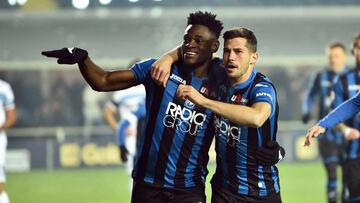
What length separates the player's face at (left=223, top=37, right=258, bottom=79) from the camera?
5203mm

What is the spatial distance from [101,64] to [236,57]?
7929 mm

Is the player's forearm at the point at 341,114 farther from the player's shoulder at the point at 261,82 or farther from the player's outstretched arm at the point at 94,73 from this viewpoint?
the player's outstretched arm at the point at 94,73

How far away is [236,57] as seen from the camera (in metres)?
5.20

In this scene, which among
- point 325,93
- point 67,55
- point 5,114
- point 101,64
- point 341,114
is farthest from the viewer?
point 101,64

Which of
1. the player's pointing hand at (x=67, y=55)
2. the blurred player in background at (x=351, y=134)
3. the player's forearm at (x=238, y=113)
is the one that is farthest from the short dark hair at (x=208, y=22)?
the blurred player in background at (x=351, y=134)

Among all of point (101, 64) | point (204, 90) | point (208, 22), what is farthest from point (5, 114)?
point (208, 22)

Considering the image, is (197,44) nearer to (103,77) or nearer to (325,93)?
(103,77)

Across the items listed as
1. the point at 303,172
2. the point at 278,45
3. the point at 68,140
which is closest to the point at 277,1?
the point at 278,45

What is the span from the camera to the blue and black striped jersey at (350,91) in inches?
336

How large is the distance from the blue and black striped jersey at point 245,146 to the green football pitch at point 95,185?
17.7 feet

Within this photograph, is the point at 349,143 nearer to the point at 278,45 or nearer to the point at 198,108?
the point at 198,108

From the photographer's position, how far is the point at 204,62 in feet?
17.8

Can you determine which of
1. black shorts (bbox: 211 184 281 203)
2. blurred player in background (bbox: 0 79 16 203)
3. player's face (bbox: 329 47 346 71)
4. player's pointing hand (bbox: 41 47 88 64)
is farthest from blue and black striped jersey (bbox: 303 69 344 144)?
player's pointing hand (bbox: 41 47 88 64)

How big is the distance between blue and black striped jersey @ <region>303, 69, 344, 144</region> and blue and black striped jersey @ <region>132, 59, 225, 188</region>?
452 cm
